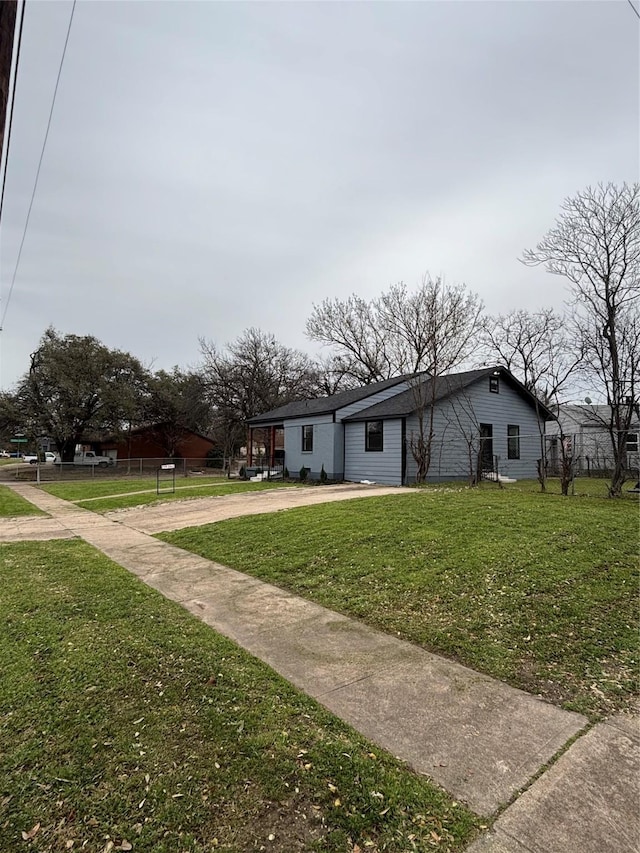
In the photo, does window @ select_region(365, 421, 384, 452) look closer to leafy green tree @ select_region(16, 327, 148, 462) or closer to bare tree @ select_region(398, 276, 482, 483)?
bare tree @ select_region(398, 276, 482, 483)

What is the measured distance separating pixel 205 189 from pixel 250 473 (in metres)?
14.1

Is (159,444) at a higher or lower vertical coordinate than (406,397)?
lower

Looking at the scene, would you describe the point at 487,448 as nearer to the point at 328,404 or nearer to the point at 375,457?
the point at 375,457

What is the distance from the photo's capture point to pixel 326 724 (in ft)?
8.31

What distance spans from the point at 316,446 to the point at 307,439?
0.93 meters

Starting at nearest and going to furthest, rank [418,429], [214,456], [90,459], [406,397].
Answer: [418,429] < [406,397] < [90,459] < [214,456]

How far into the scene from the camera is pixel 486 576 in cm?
493

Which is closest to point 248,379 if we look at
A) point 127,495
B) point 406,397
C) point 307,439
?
point 307,439

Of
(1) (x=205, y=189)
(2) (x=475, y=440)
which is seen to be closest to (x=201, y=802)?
(1) (x=205, y=189)

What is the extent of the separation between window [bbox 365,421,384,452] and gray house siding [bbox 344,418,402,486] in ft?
0.54

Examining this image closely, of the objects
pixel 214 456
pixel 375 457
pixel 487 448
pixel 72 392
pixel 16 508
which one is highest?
pixel 72 392

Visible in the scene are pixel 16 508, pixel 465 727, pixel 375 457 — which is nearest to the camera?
pixel 465 727

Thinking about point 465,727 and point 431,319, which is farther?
point 431,319

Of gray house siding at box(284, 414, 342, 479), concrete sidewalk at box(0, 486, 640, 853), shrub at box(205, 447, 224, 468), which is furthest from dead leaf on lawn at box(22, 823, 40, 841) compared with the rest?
shrub at box(205, 447, 224, 468)
